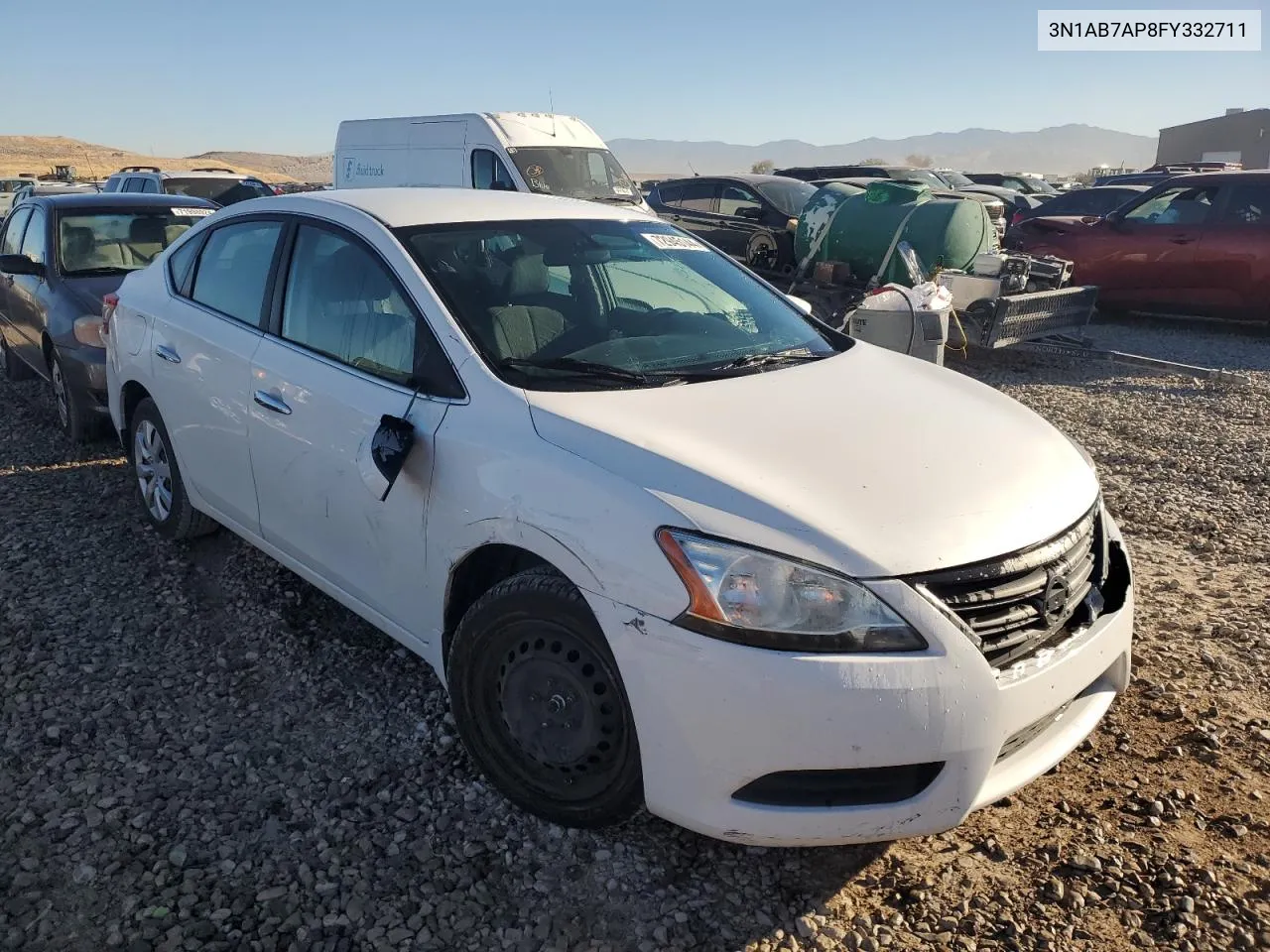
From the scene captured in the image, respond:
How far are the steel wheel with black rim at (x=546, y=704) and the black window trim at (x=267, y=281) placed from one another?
5.56 ft

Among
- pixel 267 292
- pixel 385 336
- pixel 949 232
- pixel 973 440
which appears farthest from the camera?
pixel 949 232

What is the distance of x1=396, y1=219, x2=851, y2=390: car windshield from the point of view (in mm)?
2957

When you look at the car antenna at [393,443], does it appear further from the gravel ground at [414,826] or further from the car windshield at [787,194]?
the car windshield at [787,194]

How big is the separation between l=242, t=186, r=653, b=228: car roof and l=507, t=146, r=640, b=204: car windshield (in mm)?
8888

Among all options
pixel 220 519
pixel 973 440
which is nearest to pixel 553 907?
pixel 973 440

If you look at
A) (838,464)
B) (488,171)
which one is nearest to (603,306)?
(838,464)

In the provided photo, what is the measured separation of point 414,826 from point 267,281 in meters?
2.14

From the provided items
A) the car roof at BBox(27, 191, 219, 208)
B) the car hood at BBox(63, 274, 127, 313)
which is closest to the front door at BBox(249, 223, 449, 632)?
the car hood at BBox(63, 274, 127, 313)

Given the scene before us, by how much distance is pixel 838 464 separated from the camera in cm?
248

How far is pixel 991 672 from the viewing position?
2.20 meters

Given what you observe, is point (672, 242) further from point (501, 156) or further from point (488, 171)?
point (488, 171)

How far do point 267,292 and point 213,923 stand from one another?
2245 millimetres

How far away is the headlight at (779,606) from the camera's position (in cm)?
214

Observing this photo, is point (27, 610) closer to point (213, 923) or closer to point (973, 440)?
point (213, 923)
